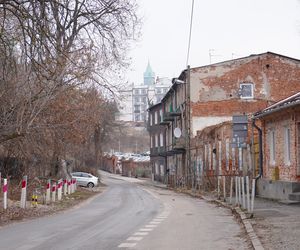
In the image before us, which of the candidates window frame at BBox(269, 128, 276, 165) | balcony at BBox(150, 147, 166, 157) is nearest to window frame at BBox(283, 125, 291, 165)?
window frame at BBox(269, 128, 276, 165)

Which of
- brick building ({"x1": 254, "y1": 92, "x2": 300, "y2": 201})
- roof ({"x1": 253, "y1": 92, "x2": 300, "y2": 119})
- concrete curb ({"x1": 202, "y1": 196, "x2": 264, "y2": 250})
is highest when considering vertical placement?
roof ({"x1": 253, "y1": 92, "x2": 300, "y2": 119})

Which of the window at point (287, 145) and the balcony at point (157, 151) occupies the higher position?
the balcony at point (157, 151)

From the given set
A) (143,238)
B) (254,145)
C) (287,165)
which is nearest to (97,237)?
(143,238)

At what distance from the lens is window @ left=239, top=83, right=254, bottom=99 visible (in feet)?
151

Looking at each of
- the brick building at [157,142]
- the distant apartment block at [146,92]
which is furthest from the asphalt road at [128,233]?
the distant apartment block at [146,92]

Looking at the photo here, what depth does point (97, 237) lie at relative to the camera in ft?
40.9

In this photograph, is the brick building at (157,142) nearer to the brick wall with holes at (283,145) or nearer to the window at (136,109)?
the brick wall with holes at (283,145)

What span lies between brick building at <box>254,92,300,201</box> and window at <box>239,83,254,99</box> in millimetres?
19147

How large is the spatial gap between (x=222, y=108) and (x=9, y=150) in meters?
23.1

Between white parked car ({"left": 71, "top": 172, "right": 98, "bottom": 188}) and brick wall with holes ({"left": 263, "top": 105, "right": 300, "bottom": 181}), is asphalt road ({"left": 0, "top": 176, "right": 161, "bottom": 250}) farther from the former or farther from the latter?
white parked car ({"left": 71, "top": 172, "right": 98, "bottom": 188})

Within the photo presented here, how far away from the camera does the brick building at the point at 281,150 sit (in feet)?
71.1

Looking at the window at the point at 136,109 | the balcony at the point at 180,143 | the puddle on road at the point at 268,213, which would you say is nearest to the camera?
the puddle on road at the point at 268,213

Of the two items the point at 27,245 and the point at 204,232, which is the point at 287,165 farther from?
the point at 27,245

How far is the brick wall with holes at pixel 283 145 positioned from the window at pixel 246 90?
764 inches
